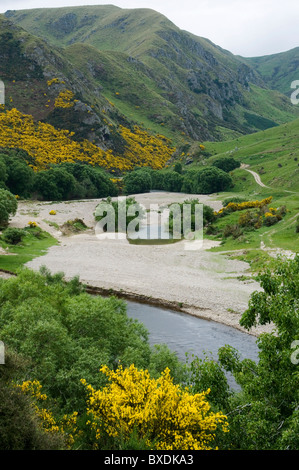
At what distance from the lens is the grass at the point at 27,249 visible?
60.4 metres

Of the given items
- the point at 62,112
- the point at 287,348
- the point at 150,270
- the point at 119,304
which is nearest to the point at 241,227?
the point at 150,270

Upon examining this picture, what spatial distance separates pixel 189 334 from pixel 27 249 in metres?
39.9

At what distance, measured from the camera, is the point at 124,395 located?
1413 cm

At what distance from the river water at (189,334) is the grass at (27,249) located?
69.3 feet

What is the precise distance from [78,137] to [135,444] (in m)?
183

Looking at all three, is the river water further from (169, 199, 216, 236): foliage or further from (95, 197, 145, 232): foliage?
(95, 197, 145, 232): foliage

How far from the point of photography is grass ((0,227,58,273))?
6044cm

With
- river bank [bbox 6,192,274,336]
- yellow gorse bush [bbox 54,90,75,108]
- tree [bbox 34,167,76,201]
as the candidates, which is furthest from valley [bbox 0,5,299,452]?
yellow gorse bush [bbox 54,90,75,108]

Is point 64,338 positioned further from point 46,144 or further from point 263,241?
point 46,144

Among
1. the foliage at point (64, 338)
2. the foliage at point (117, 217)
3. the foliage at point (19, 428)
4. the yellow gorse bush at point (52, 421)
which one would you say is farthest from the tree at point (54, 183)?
the foliage at point (19, 428)

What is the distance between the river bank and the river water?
1.44 m

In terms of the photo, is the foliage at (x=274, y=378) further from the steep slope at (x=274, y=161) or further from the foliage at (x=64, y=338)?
the steep slope at (x=274, y=161)

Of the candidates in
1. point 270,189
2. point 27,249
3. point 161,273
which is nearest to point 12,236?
point 27,249

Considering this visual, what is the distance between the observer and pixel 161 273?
6091 centimetres
